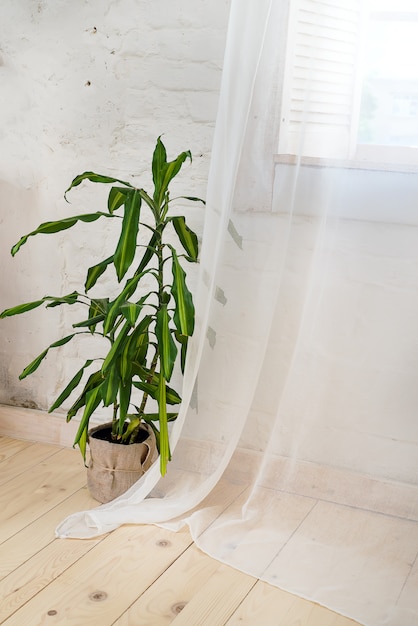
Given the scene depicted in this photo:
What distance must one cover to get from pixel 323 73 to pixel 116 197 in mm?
608

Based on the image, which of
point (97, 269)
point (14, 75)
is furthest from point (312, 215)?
point (14, 75)

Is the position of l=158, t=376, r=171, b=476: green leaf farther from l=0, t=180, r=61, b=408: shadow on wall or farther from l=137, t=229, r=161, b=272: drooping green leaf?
l=0, t=180, r=61, b=408: shadow on wall

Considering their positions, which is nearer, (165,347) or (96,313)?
(165,347)

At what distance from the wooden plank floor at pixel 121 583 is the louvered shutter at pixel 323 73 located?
3.38ft

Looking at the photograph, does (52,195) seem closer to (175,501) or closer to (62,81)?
(62,81)

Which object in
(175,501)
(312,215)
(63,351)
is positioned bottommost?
(175,501)

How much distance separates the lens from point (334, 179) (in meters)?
1.86

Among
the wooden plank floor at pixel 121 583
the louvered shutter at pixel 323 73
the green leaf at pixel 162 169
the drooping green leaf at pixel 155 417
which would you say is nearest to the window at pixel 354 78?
the louvered shutter at pixel 323 73

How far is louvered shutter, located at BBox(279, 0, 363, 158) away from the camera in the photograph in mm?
1784

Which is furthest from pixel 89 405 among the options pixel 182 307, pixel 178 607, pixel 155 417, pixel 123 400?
pixel 178 607

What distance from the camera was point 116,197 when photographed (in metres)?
2.04

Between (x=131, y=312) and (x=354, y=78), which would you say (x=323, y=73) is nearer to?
(x=354, y=78)

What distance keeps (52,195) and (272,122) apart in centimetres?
88

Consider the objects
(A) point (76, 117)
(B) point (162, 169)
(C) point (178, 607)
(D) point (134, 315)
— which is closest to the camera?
(C) point (178, 607)
